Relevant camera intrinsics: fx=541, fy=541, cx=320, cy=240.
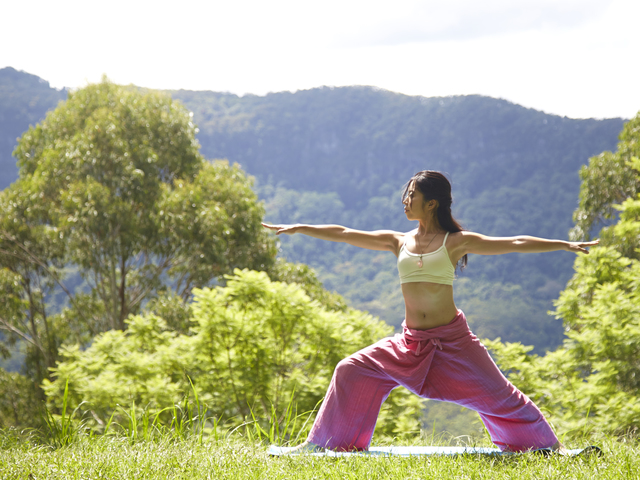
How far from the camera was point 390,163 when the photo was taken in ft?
513

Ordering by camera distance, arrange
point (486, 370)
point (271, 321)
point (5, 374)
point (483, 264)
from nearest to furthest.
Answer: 1. point (486, 370)
2. point (271, 321)
3. point (5, 374)
4. point (483, 264)

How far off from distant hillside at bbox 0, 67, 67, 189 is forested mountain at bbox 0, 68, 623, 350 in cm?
27

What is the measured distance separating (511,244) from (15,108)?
129 m

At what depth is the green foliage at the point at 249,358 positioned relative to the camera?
5.81 m

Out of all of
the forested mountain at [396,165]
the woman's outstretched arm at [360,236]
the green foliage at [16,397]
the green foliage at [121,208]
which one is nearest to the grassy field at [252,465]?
the woman's outstretched arm at [360,236]

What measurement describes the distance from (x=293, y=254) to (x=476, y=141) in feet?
228

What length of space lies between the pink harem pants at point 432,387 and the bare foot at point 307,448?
0.09 feet

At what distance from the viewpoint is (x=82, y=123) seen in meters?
14.2

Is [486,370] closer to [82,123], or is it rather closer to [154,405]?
[154,405]

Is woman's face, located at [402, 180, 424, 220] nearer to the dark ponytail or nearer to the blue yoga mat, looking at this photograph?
the dark ponytail

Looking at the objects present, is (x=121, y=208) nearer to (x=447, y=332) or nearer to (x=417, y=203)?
(x=417, y=203)

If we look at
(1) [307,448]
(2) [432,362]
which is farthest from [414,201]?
(1) [307,448]

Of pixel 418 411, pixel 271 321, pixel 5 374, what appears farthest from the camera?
pixel 5 374

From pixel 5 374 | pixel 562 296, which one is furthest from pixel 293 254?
pixel 562 296
